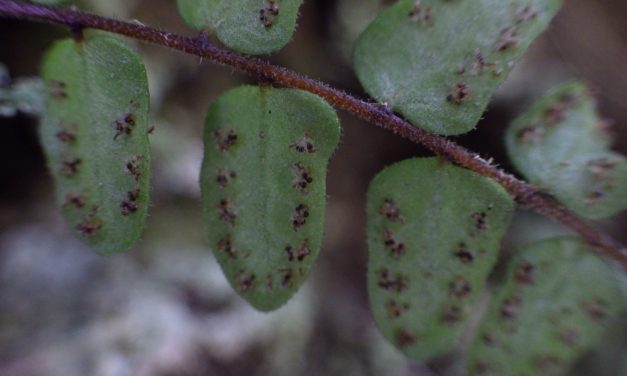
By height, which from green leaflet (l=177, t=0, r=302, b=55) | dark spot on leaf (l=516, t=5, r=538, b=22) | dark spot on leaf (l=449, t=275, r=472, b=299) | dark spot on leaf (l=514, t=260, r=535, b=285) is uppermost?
dark spot on leaf (l=516, t=5, r=538, b=22)

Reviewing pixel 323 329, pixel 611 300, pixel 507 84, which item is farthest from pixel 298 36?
pixel 611 300

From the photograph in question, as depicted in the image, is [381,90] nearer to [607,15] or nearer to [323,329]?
[323,329]

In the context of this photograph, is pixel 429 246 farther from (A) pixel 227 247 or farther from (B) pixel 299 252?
(A) pixel 227 247

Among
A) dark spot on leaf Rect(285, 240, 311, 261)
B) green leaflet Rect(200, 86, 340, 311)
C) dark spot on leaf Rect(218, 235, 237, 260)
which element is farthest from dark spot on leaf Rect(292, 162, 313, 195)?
dark spot on leaf Rect(218, 235, 237, 260)

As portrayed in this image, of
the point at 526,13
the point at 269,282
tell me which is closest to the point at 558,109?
the point at 526,13

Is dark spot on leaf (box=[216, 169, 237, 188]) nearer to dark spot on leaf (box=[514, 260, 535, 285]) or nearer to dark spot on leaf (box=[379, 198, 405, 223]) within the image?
dark spot on leaf (box=[379, 198, 405, 223])

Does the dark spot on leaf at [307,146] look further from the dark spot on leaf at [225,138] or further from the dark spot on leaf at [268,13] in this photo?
the dark spot on leaf at [268,13]
